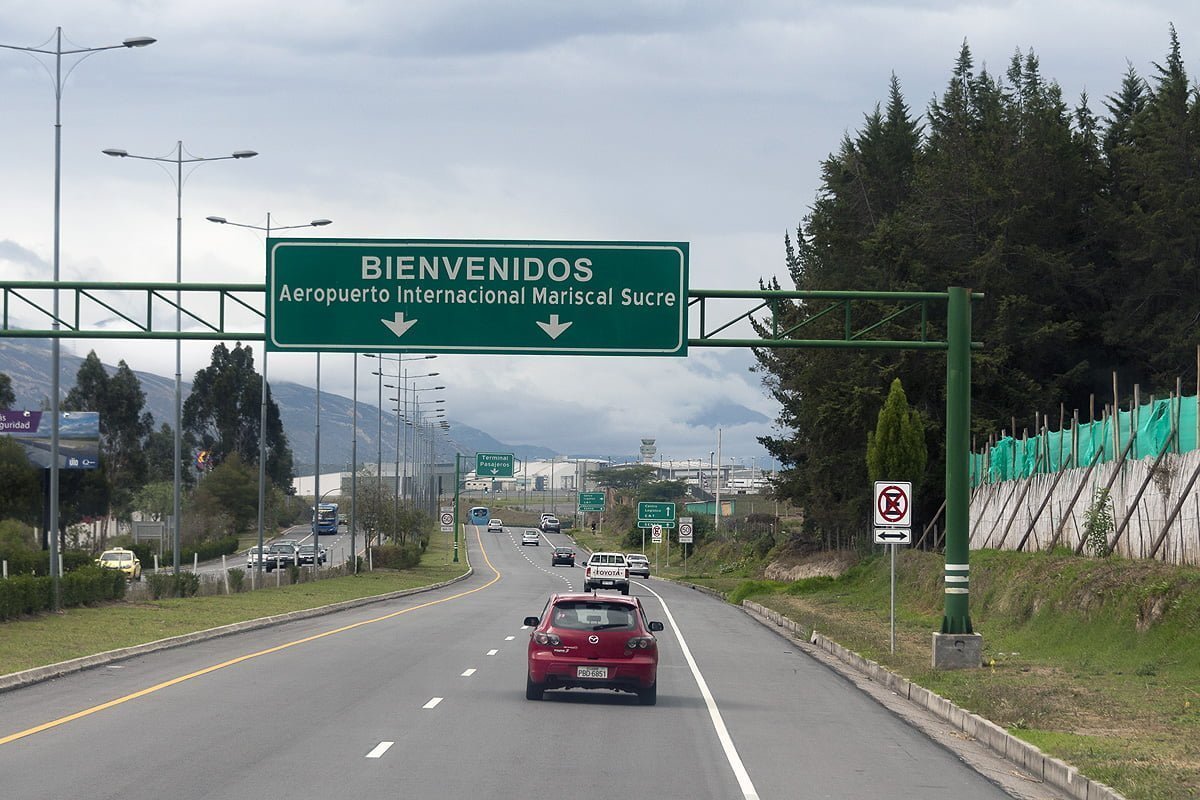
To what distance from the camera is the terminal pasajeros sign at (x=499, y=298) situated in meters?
27.5

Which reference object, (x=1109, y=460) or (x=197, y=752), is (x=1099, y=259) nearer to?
(x=1109, y=460)

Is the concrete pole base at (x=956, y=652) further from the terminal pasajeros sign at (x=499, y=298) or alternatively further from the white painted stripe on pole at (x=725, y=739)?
the terminal pasajeros sign at (x=499, y=298)

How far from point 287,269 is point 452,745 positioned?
1397 cm

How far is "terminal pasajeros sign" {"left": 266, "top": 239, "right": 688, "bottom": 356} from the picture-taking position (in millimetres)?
27484

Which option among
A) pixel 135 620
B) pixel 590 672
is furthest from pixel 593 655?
pixel 135 620

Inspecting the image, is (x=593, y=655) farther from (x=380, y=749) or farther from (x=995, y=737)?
(x=380, y=749)

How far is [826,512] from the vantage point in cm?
7581

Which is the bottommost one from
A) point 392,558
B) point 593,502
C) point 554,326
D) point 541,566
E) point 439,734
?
point 541,566

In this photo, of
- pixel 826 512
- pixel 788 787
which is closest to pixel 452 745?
pixel 788 787

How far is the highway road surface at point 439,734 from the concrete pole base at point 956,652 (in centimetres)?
187

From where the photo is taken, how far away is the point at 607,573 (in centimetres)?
7125

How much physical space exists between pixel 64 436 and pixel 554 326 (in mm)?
78373

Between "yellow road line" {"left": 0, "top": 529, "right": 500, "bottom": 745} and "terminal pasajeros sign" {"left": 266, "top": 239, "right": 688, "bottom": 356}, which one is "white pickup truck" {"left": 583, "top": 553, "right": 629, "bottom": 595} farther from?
"terminal pasajeros sign" {"left": 266, "top": 239, "right": 688, "bottom": 356}

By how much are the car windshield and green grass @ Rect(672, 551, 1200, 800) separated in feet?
15.0
